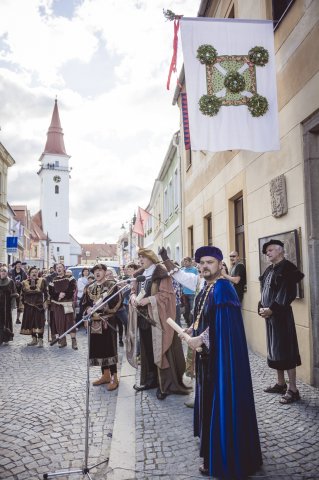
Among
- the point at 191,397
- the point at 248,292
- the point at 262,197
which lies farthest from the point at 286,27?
the point at 191,397

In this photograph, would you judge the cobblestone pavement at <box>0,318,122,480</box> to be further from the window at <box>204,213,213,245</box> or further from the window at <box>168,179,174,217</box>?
the window at <box>168,179,174,217</box>

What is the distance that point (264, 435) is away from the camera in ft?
12.1

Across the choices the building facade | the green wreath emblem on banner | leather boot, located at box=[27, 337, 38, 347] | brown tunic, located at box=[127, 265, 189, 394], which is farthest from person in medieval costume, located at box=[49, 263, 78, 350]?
the building facade

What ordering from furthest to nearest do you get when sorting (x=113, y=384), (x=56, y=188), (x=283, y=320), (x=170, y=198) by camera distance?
1. (x=56, y=188)
2. (x=170, y=198)
3. (x=113, y=384)
4. (x=283, y=320)

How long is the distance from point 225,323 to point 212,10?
970 cm

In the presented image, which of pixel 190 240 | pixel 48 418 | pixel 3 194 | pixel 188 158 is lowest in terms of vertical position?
pixel 48 418

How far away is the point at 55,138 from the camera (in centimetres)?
7731

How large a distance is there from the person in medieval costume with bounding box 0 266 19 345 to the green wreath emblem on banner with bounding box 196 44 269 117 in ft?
21.7

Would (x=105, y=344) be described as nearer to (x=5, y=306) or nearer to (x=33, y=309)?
(x=33, y=309)

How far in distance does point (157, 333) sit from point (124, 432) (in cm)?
145

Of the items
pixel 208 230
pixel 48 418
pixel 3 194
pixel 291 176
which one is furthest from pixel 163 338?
pixel 3 194

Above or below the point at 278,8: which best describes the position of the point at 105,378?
below

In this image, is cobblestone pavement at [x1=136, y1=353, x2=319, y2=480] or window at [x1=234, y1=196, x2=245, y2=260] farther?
window at [x1=234, y1=196, x2=245, y2=260]

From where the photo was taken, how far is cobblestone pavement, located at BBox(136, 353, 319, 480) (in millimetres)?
3078
